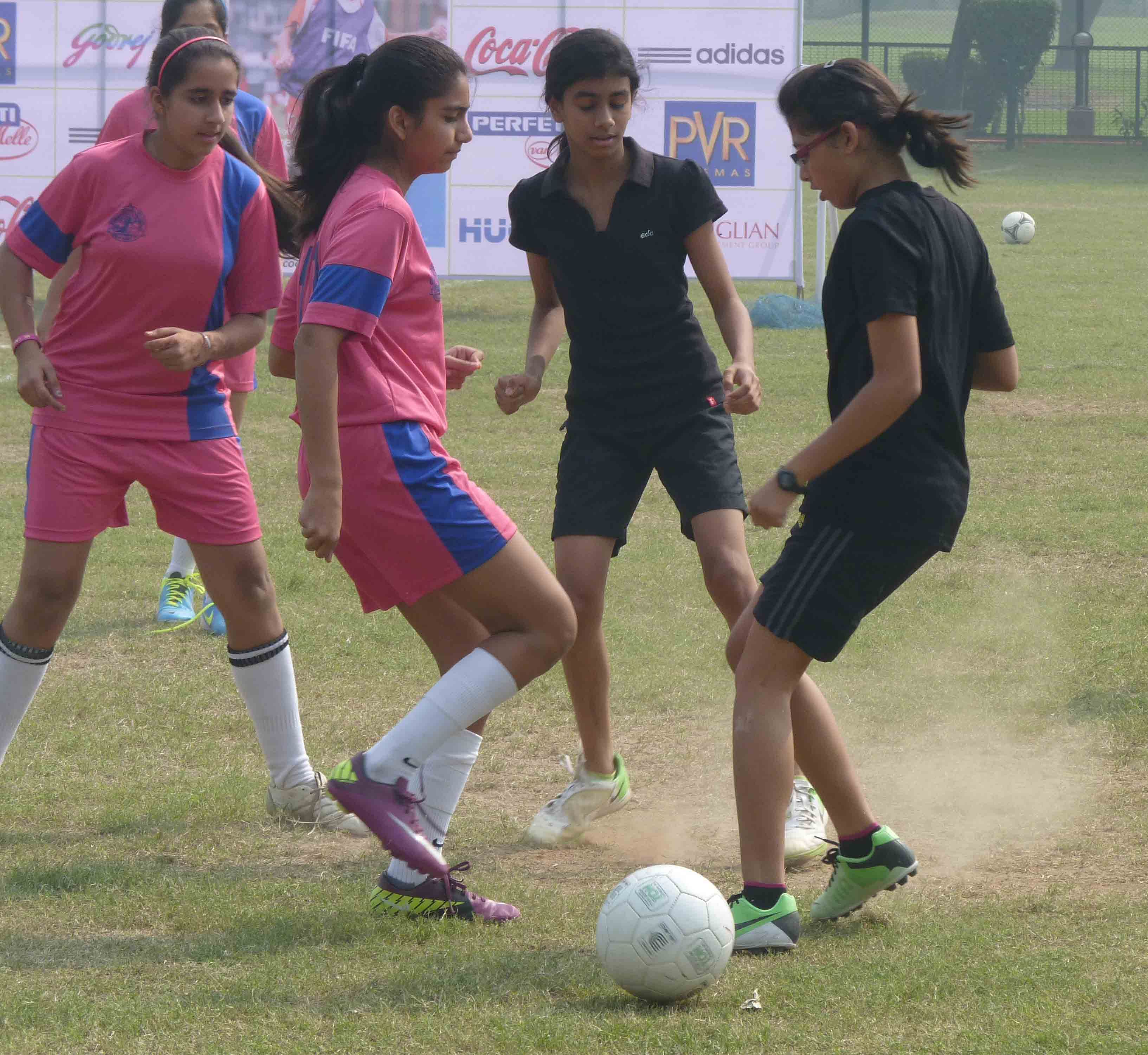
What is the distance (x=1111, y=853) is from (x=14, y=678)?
2.76m

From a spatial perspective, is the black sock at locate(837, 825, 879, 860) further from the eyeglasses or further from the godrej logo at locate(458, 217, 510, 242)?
the godrej logo at locate(458, 217, 510, 242)

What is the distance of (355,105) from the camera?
356cm

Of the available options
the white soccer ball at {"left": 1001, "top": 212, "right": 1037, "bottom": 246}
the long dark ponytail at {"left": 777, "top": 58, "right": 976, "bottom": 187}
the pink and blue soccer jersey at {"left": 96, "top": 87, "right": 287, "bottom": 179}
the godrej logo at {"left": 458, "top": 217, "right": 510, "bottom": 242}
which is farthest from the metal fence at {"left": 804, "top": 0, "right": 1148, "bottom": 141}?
the long dark ponytail at {"left": 777, "top": 58, "right": 976, "bottom": 187}

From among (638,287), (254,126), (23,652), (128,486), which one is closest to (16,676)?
(23,652)

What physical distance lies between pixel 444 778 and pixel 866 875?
966 mm

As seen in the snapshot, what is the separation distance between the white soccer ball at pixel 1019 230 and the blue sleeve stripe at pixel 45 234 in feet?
59.6

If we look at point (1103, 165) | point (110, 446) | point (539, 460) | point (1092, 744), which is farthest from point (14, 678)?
point (1103, 165)

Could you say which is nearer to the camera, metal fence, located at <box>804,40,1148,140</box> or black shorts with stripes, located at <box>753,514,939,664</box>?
black shorts with stripes, located at <box>753,514,939,664</box>

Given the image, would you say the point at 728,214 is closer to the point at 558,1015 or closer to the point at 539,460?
the point at 539,460

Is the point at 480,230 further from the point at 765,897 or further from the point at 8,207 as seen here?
the point at 765,897

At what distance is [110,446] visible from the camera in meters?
4.02

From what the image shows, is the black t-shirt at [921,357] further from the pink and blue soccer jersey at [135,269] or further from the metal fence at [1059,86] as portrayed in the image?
the metal fence at [1059,86]

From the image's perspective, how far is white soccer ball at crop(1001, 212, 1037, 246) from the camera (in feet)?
67.4

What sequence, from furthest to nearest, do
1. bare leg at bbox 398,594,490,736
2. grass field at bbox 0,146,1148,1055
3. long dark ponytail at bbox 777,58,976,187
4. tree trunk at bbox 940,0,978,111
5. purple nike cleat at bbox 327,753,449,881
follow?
tree trunk at bbox 940,0,978,111 → bare leg at bbox 398,594,490,736 → purple nike cleat at bbox 327,753,449,881 → long dark ponytail at bbox 777,58,976,187 → grass field at bbox 0,146,1148,1055
